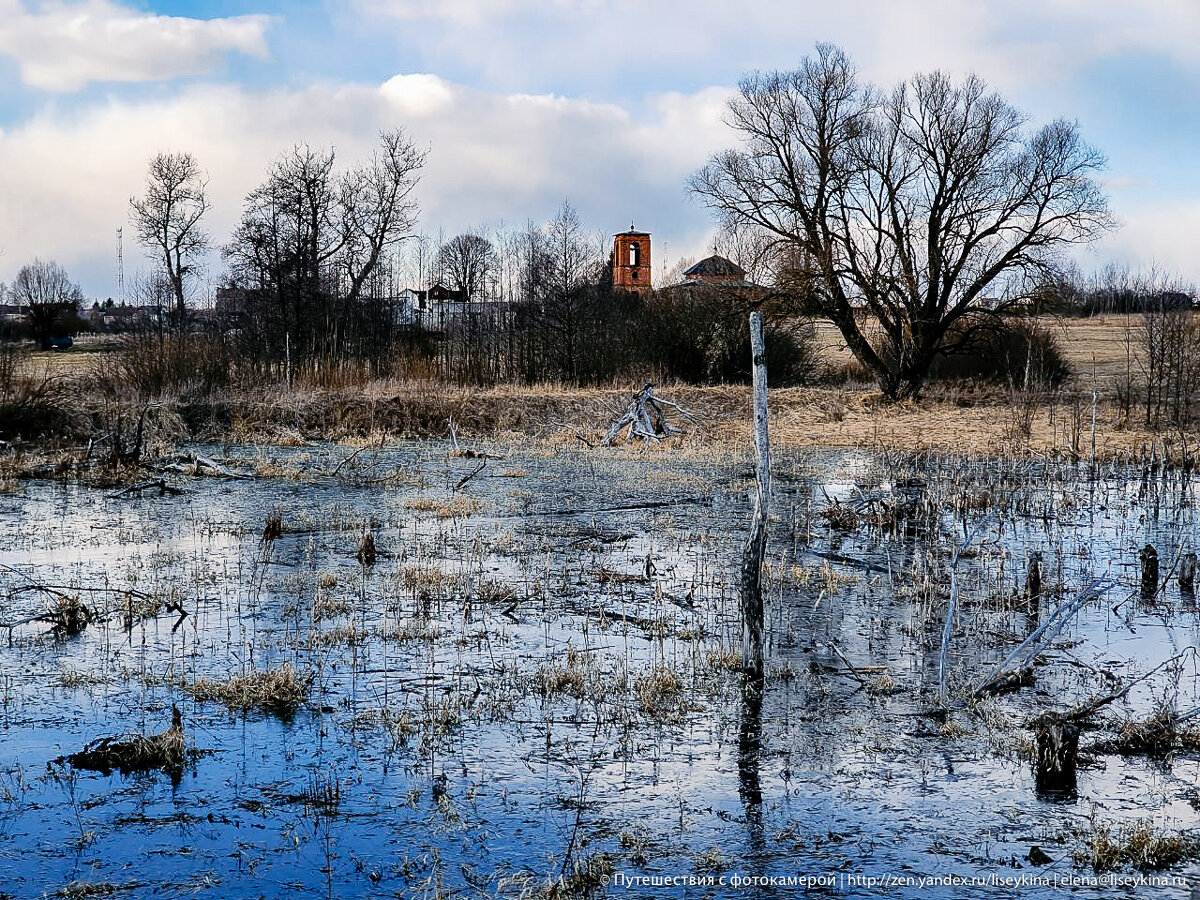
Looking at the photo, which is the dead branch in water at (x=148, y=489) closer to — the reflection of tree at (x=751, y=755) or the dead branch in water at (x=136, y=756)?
the dead branch in water at (x=136, y=756)

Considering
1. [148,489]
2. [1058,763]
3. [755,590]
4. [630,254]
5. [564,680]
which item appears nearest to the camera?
[1058,763]

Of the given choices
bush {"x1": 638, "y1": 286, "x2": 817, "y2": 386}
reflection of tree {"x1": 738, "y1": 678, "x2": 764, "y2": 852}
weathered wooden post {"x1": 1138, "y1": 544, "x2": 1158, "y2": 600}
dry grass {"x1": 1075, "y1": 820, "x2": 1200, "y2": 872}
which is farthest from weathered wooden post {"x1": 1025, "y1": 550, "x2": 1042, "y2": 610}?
bush {"x1": 638, "y1": 286, "x2": 817, "y2": 386}

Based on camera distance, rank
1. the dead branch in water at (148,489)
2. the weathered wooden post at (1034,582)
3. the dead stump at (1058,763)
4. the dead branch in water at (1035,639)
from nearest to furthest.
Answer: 1. the dead stump at (1058,763)
2. the dead branch in water at (1035,639)
3. the weathered wooden post at (1034,582)
4. the dead branch in water at (148,489)

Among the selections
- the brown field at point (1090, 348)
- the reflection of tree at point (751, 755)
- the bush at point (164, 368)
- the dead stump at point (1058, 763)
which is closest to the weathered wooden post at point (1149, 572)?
the reflection of tree at point (751, 755)

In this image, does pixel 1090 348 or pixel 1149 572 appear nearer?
pixel 1149 572

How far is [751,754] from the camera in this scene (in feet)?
19.0

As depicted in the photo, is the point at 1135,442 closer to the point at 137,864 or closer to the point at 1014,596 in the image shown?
the point at 1014,596

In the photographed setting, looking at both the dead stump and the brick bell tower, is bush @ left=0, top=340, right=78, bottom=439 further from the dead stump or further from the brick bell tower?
the brick bell tower

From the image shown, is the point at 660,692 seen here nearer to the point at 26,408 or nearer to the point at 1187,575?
the point at 1187,575

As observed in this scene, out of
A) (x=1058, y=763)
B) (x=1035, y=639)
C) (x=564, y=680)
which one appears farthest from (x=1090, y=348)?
(x=1058, y=763)

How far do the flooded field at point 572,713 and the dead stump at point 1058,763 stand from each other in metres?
0.06

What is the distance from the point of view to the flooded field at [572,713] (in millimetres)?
4637

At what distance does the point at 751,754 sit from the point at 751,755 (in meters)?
0.01

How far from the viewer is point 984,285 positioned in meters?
29.7
